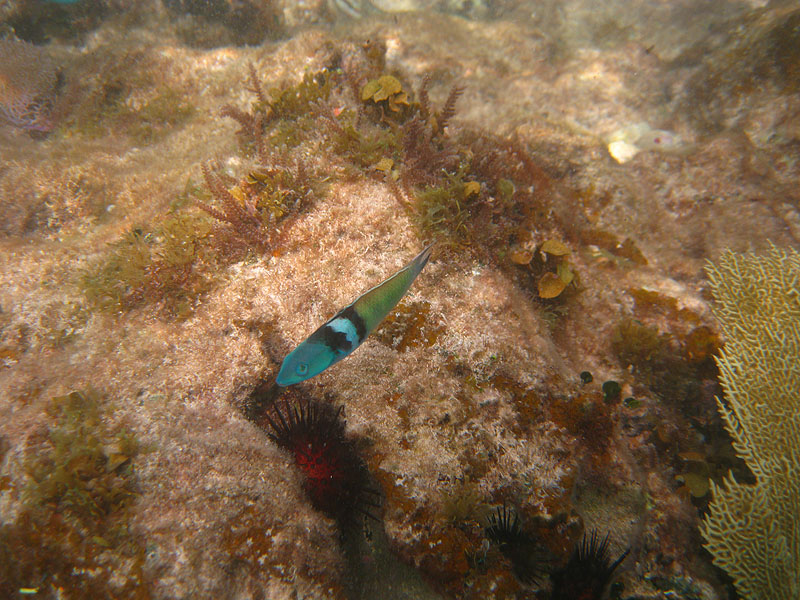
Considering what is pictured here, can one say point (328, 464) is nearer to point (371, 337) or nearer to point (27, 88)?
point (371, 337)

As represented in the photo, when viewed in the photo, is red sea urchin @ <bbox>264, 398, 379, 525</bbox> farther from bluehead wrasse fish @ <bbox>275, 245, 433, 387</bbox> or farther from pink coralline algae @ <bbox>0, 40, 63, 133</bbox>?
pink coralline algae @ <bbox>0, 40, 63, 133</bbox>

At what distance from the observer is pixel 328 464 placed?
2.89 m

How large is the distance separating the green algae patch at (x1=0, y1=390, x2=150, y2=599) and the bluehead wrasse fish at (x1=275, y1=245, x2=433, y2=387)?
1585 millimetres

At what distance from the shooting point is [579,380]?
351 centimetres

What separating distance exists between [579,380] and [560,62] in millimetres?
10089

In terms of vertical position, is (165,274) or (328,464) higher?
(165,274)

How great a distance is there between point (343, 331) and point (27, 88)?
9.85 meters

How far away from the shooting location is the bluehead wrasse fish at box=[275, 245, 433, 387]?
207 cm

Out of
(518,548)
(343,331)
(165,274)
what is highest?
(343,331)

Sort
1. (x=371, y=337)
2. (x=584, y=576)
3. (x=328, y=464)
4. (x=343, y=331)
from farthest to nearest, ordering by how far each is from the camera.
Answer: (x=371, y=337), (x=328, y=464), (x=584, y=576), (x=343, y=331)

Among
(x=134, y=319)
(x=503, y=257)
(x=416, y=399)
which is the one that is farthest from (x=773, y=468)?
(x=134, y=319)

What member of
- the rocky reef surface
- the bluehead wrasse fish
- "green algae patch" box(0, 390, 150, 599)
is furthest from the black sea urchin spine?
"green algae patch" box(0, 390, 150, 599)

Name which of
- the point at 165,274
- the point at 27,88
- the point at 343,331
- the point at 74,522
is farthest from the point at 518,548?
the point at 27,88

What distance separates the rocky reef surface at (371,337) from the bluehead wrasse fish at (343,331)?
4.10 feet
